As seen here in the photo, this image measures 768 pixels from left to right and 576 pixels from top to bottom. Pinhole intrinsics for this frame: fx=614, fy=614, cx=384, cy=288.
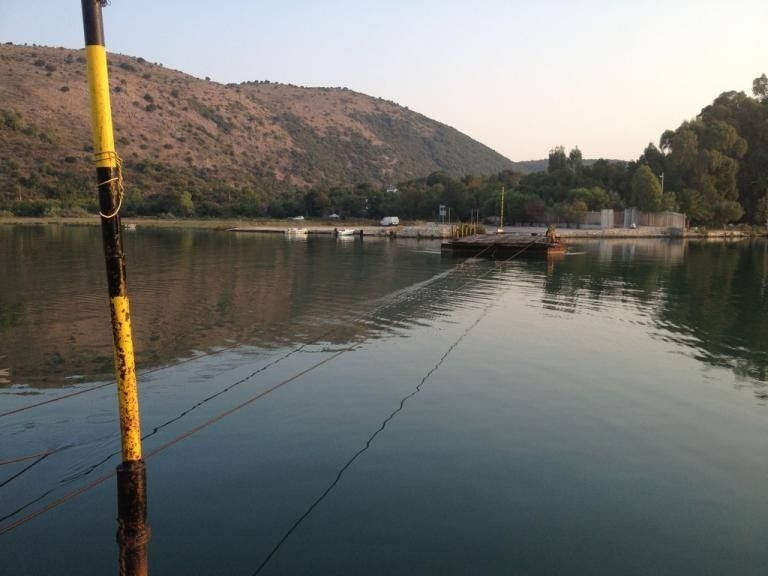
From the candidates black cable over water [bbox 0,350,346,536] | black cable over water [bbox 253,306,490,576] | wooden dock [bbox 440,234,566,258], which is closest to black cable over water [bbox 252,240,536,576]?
black cable over water [bbox 253,306,490,576]

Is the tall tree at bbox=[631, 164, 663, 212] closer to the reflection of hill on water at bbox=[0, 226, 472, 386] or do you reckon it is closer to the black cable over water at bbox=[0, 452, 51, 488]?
the reflection of hill on water at bbox=[0, 226, 472, 386]

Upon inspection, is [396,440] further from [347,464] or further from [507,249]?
[507,249]

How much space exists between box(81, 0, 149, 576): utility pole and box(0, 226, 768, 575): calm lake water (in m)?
1.55

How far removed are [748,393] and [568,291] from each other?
19565 millimetres

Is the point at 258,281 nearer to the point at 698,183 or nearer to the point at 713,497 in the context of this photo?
the point at 713,497

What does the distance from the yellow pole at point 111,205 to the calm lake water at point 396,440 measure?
2621 millimetres

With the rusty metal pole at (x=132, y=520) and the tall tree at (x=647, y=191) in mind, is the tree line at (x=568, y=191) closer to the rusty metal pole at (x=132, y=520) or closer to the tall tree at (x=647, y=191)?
the tall tree at (x=647, y=191)

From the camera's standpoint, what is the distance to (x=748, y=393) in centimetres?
1563

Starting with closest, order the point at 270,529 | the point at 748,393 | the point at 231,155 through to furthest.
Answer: the point at 270,529
the point at 748,393
the point at 231,155

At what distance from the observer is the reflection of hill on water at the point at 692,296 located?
818 inches

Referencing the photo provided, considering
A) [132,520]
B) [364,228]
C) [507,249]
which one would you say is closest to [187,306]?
[132,520]

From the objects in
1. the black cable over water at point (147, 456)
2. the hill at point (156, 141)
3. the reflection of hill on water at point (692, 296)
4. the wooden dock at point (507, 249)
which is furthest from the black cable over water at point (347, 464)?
the hill at point (156, 141)

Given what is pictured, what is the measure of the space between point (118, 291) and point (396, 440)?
7.04m

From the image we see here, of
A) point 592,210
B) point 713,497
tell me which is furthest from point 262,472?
point 592,210
